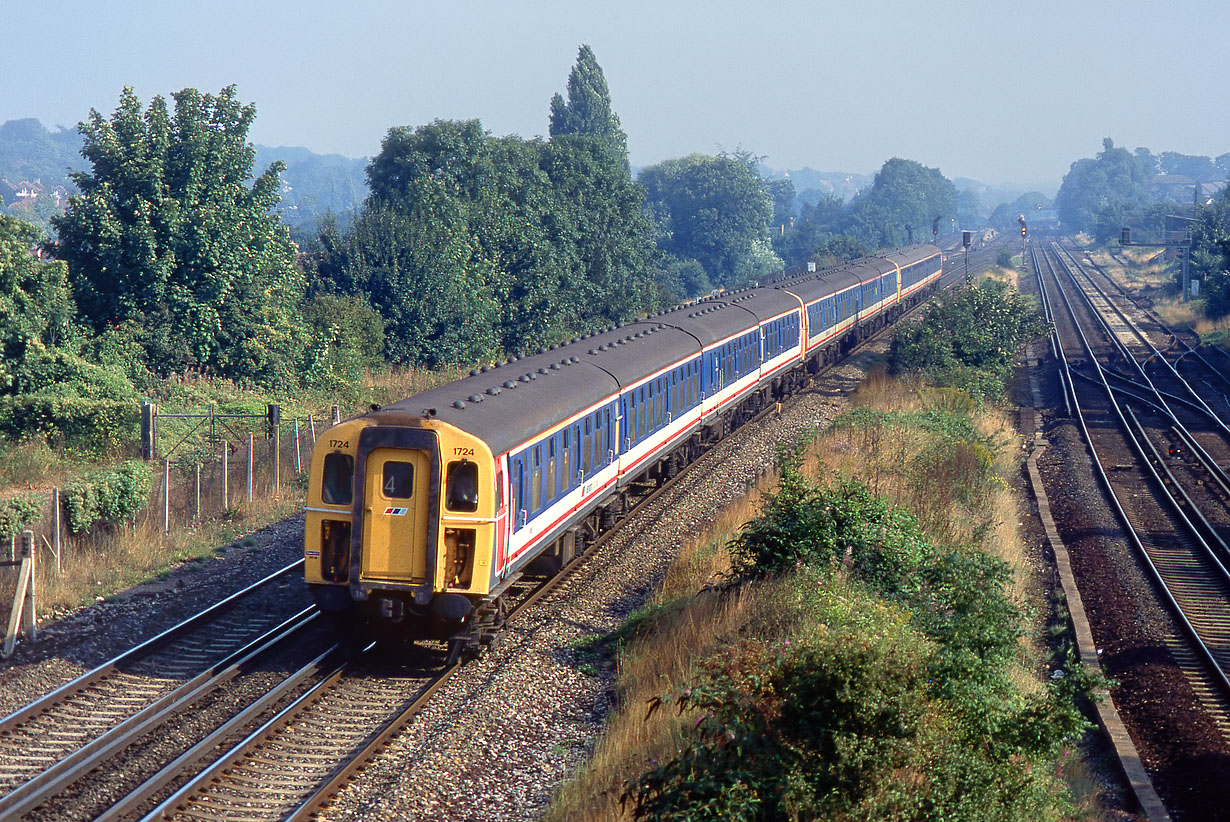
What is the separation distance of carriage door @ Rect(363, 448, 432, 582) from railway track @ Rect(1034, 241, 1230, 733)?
29.3 ft

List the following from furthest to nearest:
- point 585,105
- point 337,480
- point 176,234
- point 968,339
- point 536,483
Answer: point 585,105 → point 968,339 → point 176,234 → point 536,483 → point 337,480

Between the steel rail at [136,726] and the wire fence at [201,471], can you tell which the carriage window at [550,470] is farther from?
the wire fence at [201,471]

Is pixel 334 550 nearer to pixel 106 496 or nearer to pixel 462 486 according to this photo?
pixel 462 486

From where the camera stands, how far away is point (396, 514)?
12.3 meters

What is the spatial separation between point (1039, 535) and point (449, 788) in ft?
46.0

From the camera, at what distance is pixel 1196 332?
2088 inches

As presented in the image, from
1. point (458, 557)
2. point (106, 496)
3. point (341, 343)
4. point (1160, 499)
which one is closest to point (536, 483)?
point (458, 557)

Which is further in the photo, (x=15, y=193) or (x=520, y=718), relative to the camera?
(x=15, y=193)

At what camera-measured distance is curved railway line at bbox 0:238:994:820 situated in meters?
9.50

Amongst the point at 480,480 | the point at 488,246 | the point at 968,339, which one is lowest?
the point at 968,339

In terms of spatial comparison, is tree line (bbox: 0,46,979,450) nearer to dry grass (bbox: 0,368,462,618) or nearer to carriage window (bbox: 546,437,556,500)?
dry grass (bbox: 0,368,462,618)

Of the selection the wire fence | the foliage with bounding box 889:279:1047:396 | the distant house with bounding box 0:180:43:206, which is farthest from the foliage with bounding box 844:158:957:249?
the distant house with bounding box 0:180:43:206

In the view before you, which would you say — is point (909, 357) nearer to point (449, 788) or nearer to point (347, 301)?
point (347, 301)

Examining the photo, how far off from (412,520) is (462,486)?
0.63 meters
